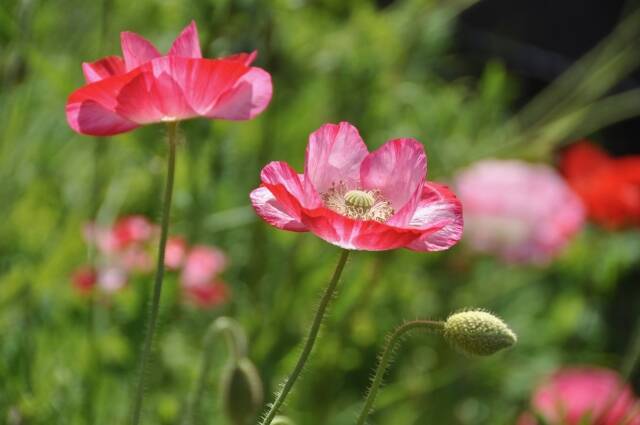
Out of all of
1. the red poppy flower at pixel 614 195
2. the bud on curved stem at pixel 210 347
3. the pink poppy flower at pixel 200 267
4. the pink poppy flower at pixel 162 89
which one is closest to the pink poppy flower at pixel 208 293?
the pink poppy flower at pixel 200 267

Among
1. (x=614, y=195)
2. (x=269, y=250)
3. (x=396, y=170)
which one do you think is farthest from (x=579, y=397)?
(x=396, y=170)

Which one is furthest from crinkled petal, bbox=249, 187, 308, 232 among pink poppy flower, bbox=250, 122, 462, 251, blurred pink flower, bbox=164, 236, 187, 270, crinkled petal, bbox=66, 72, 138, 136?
blurred pink flower, bbox=164, 236, 187, 270

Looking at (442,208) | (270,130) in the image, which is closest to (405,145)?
(442,208)

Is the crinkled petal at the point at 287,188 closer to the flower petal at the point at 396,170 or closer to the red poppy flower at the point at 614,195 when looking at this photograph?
the flower petal at the point at 396,170

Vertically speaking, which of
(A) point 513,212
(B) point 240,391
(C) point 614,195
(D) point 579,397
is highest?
(C) point 614,195

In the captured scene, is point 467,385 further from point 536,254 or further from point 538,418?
point 538,418

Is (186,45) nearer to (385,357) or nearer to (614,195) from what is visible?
(385,357)

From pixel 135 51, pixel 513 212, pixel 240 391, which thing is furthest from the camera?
pixel 513 212
